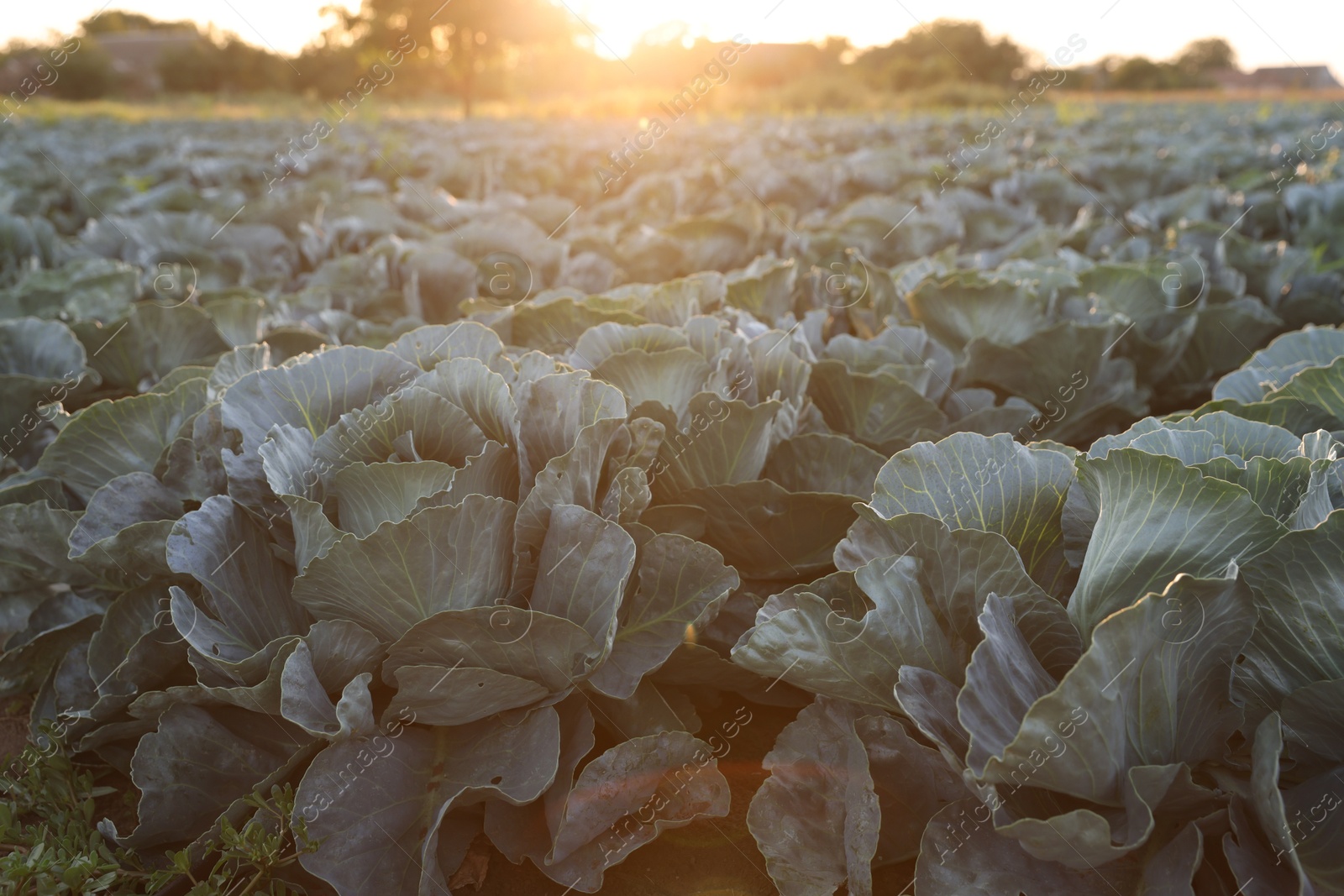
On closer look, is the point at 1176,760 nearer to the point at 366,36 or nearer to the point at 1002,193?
the point at 1002,193

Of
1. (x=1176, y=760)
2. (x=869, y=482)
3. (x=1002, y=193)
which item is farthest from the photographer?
(x=1002, y=193)

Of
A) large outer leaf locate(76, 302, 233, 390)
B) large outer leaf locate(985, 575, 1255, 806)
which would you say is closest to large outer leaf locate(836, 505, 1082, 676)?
large outer leaf locate(985, 575, 1255, 806)

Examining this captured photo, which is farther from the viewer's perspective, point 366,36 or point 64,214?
point 366,36

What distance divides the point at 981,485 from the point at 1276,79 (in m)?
77.5

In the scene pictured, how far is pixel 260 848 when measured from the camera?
1.58 meters

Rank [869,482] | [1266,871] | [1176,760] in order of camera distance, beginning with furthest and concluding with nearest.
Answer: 1. [869,482]
2. [1176,760]
3. [1266,871]

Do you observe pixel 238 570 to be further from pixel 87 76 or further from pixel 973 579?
pixel 87 76

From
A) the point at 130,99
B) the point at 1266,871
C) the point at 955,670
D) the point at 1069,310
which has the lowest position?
the point at 1266,871

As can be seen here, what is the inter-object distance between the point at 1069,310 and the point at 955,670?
2.19 meters

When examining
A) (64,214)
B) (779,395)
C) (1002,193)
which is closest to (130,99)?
(64,214)

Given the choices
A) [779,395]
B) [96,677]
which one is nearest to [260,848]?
[96,677]

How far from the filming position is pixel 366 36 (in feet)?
137

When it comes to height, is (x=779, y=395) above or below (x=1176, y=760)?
above

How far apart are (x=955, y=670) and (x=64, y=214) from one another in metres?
8.17
